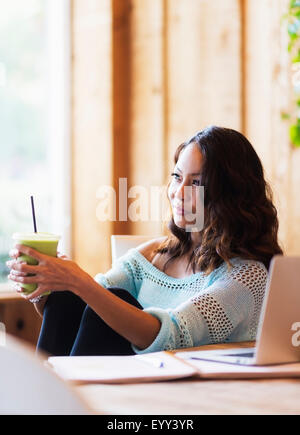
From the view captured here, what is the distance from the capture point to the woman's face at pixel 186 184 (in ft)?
5.71

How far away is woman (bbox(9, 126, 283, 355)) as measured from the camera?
1408mm

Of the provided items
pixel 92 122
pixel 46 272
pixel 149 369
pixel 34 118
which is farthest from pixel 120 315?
pixel 34 118

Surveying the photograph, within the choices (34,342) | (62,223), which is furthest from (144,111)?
(34,342)

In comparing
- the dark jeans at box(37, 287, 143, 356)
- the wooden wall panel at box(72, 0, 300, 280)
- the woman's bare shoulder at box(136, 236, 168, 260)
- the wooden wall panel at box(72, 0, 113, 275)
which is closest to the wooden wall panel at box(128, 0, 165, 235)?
the wooden wall panel at box(72, 0, 300, 280)

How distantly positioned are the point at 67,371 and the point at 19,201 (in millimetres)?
2668

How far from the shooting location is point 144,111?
3502 millimetres

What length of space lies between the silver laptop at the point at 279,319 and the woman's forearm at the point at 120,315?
0.35 m

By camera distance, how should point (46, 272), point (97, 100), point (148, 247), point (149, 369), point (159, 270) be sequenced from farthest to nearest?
point (97, 100) < point (148, 247) < point (159, 270) < point (46, 272) < point (149, 369)

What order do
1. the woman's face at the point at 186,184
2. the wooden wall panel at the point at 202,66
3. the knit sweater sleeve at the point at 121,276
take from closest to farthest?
the woman's face at the point at 186,184
the knit sweater sleeve at the point at 121,276
the wooden wall panel at the point at 202,66

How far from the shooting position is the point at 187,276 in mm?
1809

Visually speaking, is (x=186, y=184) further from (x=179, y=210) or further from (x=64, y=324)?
(x=64, y=324)

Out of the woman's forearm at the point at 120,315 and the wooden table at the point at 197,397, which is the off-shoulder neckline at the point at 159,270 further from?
the wooden table at the point at 197,397

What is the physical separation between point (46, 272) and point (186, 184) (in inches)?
22.2

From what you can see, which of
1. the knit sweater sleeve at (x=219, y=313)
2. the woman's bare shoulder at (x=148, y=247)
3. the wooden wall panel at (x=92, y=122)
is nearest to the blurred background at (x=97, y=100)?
the wooden wall panel at (x=92, y=122)
